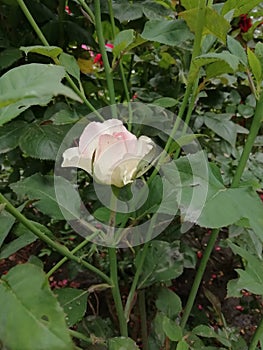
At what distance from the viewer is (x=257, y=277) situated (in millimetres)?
678

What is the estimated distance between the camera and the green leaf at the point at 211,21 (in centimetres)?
60

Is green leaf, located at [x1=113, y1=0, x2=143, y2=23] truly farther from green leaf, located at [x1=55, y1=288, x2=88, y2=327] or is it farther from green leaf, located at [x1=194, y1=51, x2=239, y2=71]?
green leaf, located at [x1=55, y1=288, x2=88, y2=327]

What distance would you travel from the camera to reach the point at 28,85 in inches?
13.7

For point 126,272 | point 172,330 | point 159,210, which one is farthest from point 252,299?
point 159,210

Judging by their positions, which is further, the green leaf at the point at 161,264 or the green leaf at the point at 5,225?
the green leaf at the point at 161,264

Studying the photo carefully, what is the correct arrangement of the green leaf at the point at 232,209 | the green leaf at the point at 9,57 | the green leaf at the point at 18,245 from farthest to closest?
the green leaf at the point at 9,57, the green leaf at the point at 18,245, the green leaf at the point at 232,209

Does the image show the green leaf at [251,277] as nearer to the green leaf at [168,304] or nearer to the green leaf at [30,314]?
the green leaf at [168,304]

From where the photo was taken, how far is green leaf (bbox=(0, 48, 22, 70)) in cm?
94

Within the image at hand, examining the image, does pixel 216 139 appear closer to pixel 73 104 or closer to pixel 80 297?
pixel 73 104

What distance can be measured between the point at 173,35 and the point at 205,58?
13 centimetres

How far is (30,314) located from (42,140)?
55 cm

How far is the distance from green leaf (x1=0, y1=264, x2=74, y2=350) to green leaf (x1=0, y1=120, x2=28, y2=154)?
0.52 meters

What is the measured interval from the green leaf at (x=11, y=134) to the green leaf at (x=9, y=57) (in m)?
0.12

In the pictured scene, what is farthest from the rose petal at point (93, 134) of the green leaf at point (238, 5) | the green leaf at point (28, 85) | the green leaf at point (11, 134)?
the green leaf at point (11, 134)
